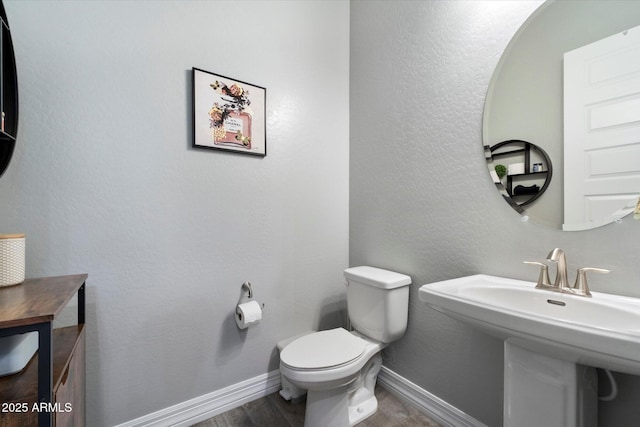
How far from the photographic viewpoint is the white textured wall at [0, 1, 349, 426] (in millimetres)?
1137

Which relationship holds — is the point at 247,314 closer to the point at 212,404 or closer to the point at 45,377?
the point at 212,404

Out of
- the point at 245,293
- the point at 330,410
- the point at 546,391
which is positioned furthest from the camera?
the point at 245,293

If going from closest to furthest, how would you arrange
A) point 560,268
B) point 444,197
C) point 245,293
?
point 560,268 < point 444,197 < point 245,293

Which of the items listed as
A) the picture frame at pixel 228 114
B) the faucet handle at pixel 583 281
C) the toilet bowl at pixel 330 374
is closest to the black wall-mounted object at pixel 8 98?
the picture frame at pixel 228 114

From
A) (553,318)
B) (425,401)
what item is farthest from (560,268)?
(425,401)

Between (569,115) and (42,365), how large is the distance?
1.80 meters

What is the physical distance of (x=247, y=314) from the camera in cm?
150

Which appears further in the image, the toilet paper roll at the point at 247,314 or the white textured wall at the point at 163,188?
the toilet paper roll at the point at 247,314

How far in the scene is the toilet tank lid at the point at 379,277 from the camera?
1491 mm

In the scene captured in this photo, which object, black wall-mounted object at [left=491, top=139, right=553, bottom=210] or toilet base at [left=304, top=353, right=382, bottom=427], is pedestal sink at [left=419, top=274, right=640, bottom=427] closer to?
black wall-mounted object at [left=491, top=139, right=553, bottom=210]

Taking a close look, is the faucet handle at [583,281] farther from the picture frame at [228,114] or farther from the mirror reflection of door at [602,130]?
the picture frame at [228,114]

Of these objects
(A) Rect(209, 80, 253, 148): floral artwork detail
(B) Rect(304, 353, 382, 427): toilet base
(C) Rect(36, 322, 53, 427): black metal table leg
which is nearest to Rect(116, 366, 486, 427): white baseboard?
(B) Rect(304, 353, 382, 427): toilet base

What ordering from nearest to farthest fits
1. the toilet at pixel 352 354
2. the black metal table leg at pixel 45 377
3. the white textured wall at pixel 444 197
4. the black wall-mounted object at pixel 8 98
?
the black metal table leg at pixel 45 377 → the black wall-mounted object at pixel 8 98 → the white textured wall at pixel 444 197 → the toilet at pixel 352 354

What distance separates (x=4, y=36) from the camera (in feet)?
3.20
